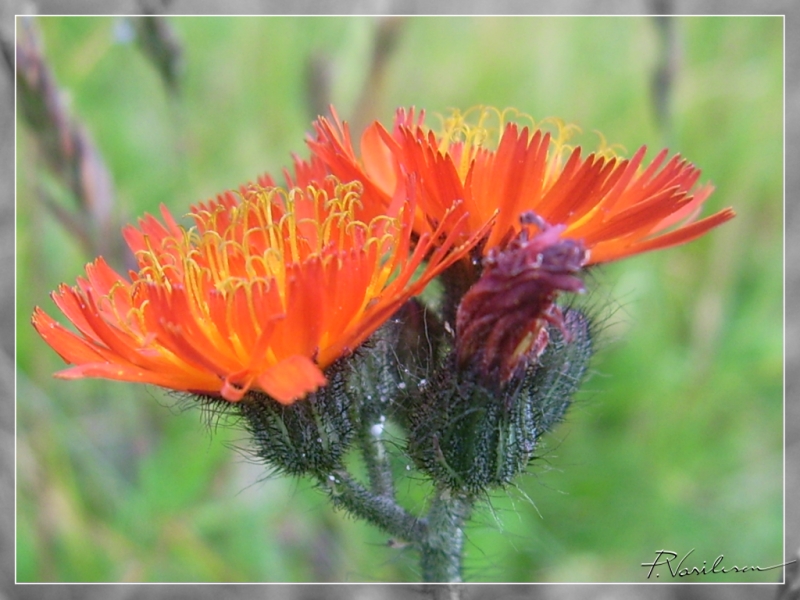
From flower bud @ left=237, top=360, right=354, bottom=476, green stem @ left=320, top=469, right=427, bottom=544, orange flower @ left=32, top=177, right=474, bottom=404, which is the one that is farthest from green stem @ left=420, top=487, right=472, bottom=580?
orange flower @ left=32, top=177, right=474, bottom=404

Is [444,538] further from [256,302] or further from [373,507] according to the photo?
[256,302]

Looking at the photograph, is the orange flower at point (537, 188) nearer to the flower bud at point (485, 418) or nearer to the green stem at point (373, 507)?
the flower bud at point (485, 418)

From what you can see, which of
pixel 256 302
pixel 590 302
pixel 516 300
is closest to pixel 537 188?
pixel 516 300

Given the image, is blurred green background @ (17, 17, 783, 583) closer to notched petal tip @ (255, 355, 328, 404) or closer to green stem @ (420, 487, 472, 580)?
green stem @ (420, 487, 472, 580)

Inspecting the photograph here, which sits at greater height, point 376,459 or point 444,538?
point 376,459

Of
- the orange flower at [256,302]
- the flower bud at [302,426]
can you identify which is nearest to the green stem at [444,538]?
the flower bud at [302,426]

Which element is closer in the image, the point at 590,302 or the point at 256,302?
the point at 256,302
